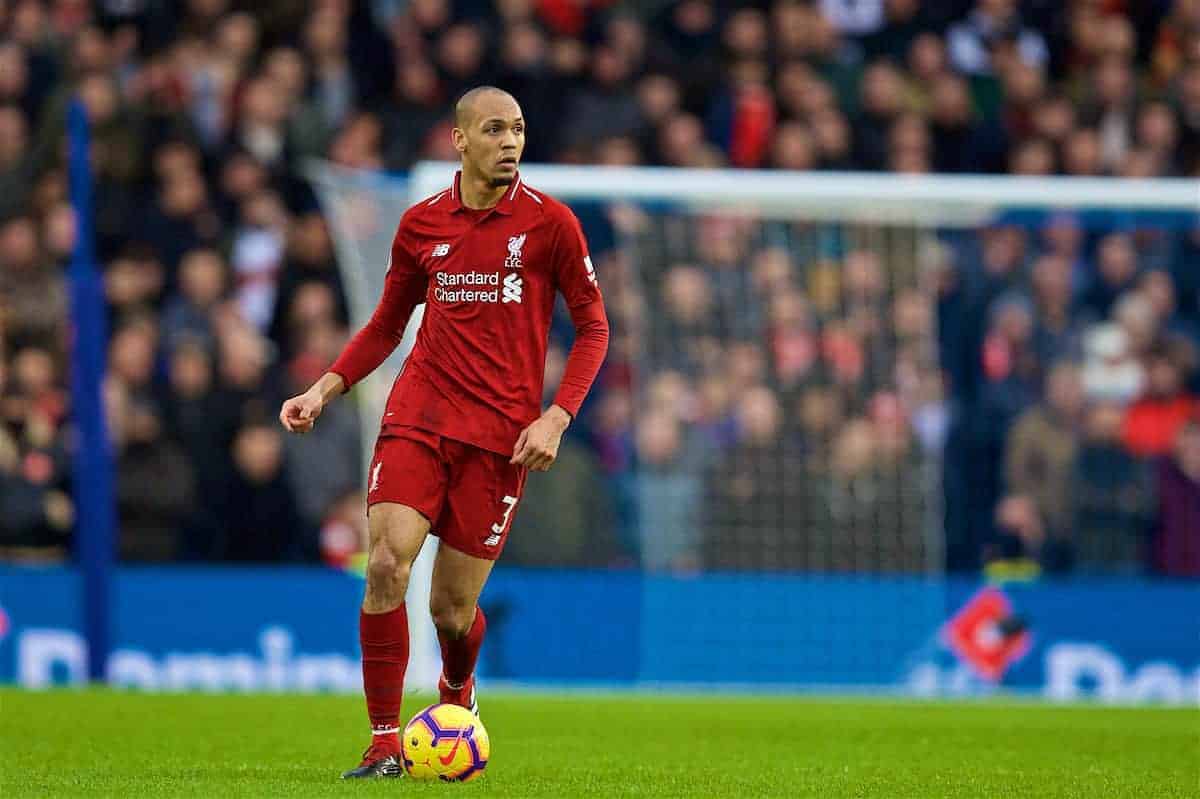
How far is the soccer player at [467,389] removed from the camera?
304 inches

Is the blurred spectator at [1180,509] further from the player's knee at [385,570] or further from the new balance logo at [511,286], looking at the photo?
the player's knee at [385,570]

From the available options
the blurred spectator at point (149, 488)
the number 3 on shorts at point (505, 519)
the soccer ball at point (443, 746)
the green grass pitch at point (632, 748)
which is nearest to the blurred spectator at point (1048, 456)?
the green grass pitch at point (632, 748)

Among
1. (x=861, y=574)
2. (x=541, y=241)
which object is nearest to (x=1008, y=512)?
(x=861, y=574)

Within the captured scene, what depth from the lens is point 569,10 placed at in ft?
63.6

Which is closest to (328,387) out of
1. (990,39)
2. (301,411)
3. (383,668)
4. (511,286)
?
(301,411)

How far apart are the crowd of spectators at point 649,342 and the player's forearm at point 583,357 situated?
7042 millimetres

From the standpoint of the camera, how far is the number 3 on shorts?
796 cm

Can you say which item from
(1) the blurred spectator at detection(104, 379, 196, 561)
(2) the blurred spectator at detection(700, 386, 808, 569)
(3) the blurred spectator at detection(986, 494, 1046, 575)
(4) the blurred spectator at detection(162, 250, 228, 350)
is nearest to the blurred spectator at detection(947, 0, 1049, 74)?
(3) the blurred spectator at detection(986, 494, 1046, 575)

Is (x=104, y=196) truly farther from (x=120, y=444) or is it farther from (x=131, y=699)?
(x=131, y=699)

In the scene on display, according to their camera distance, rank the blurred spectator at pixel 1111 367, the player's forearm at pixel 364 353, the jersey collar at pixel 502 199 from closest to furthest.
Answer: the jersey collar at pixel 502 199
the player's forearm at pixel 364 353
the blurred spectator at pixel 1111 367

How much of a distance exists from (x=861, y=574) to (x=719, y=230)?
2.51 m

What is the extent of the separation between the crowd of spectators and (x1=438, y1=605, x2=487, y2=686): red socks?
6757mm

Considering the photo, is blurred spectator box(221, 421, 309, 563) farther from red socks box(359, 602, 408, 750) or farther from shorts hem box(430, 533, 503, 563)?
red socks box(359, 602, 408, 750)

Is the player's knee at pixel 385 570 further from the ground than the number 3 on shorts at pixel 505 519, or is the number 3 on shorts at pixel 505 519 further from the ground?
the number 3 on shorts at pixel 505 519
